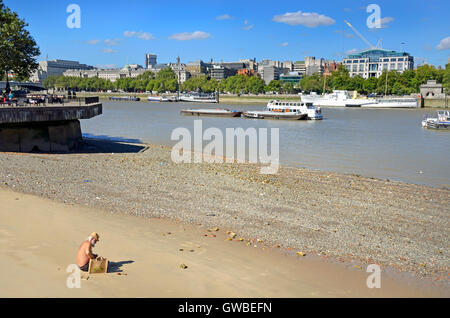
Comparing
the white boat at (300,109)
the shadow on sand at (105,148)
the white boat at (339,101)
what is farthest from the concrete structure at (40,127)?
the white boat at (339,101)

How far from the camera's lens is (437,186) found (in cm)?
1933

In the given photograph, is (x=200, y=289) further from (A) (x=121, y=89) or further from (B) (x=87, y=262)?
(A) (x=121, y=89)

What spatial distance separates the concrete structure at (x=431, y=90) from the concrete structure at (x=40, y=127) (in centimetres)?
10860

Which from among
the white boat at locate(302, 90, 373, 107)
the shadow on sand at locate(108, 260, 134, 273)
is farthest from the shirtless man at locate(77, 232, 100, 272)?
the white boat at locate(302, 90, 373, 107)

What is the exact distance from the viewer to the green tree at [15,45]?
26391mm

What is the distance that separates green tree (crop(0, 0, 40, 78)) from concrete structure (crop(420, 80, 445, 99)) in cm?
10775

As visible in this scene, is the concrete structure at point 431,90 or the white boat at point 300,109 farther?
the concrete structure at point 431,90

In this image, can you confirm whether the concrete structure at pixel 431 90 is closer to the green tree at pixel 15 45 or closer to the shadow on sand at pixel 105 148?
the shadow on sand at pixel 105 148

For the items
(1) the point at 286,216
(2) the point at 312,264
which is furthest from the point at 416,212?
(2) the point at 312,264

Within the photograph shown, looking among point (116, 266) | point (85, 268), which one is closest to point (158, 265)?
point (116, 266)

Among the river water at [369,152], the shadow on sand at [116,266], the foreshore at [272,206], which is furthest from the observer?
the river water at [369,152]

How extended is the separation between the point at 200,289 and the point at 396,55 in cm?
21391

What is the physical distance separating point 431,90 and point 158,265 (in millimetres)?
125226

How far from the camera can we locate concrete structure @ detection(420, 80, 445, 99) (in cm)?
11438
